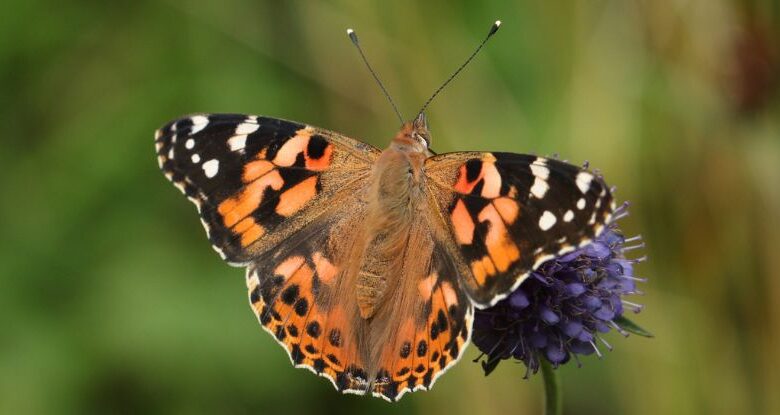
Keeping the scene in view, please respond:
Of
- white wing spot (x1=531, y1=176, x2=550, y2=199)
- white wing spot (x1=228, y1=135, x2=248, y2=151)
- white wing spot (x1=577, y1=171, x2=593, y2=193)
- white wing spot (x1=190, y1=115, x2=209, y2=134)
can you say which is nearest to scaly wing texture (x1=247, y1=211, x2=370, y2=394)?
white wing spot (x1=228, y1=135, x2=248, y2=151)

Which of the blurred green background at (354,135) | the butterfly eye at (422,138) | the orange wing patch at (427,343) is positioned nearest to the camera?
the orange wing patch at (427,343)

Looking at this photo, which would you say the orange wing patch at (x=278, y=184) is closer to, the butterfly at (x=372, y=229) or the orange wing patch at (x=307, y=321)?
the butterfly at (x=372, y=229)

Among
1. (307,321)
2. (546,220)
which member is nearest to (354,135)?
(307,321)

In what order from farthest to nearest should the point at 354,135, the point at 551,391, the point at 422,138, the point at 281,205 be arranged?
the point at 354,135
the point at 422,138
the point at 281,205
the point at 551,391

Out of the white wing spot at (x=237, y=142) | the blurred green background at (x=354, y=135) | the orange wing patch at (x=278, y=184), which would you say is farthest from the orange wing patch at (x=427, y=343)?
the blurred green background at (x=354, y=135)

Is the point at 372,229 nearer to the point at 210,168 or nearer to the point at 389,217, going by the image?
the point at 389,217

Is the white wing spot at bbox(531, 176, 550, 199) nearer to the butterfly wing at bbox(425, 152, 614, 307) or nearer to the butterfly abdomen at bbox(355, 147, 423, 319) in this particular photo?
the butterfly wing at bbox(425, 152, 614, 307)
